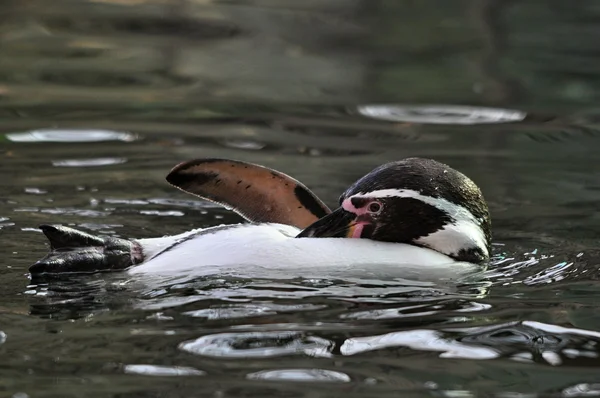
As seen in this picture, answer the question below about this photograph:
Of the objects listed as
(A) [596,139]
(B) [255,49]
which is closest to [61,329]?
(A) [596,139]

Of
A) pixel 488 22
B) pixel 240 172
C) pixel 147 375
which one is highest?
pixel 488 22

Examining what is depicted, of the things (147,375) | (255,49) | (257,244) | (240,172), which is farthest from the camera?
(255,49)

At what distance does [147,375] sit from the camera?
4.24 metres

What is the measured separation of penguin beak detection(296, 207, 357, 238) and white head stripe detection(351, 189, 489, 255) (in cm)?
17

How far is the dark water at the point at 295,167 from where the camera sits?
14.4 ft

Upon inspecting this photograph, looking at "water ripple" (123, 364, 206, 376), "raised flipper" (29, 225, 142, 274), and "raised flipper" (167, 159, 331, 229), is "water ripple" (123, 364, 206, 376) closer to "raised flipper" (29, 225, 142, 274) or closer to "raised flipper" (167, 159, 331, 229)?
"raised flipper" (29, 225, 142, 274)

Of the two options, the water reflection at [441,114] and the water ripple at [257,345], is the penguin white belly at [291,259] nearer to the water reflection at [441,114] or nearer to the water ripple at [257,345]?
the water ripple at [257,345]

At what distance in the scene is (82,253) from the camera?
5492mm

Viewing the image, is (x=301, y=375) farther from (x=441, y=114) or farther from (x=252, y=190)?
(x=441, y=114)

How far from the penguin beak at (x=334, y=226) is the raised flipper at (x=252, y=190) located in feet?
1.05

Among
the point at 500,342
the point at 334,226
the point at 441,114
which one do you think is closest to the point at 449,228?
the point at 334,226

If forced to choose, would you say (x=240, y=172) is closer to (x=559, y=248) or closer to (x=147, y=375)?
(x=559, y=248)

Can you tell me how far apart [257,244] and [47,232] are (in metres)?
0.90

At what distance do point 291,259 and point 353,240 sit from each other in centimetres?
34
